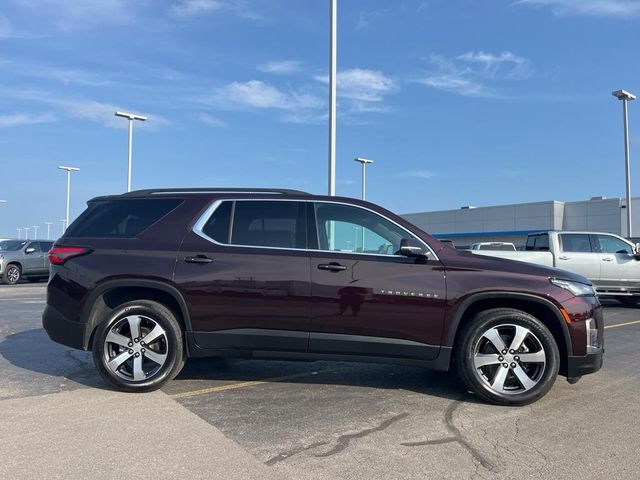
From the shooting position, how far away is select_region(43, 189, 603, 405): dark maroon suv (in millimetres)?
4707

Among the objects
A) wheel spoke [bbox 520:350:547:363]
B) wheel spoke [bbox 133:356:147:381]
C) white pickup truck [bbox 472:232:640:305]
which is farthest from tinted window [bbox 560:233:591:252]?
wheel spoke [bbox 133:356:147:381]

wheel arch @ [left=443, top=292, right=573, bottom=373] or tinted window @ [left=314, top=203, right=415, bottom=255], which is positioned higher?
tinted window @ [left=314, top=203, right=415, bottom=255]

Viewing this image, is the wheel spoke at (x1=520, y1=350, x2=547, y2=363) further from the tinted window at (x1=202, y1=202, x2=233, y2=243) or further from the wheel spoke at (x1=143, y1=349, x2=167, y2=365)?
the wheel spoke at (x1=143, y1=349, x2=167, y2=365)

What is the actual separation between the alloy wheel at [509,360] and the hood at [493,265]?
507 mm

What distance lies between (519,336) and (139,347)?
3.47 meters

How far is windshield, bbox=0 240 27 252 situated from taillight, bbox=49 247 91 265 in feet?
58.7

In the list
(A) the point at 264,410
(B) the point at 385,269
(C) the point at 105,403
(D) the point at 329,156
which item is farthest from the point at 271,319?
(D) the point at 329,156

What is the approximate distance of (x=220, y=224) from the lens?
514 centimetres

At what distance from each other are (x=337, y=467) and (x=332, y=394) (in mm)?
1582

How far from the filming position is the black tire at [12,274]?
66.2 feet

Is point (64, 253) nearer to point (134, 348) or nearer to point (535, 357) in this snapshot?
point (134, 348)

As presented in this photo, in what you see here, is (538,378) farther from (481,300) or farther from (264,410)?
(264,410)

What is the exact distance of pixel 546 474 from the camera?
3.38 metres

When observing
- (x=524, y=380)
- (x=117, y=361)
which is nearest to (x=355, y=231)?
(x=524, y=380)
